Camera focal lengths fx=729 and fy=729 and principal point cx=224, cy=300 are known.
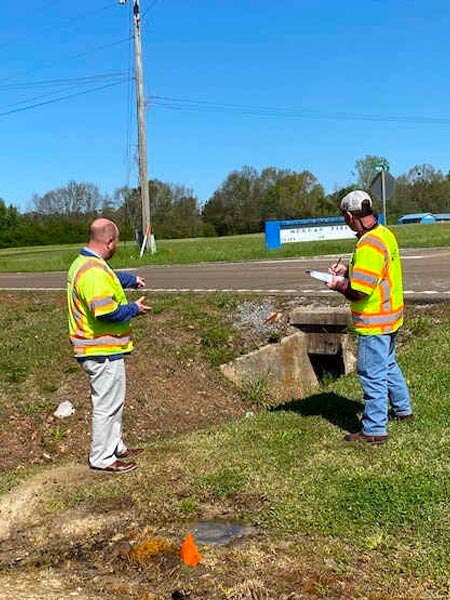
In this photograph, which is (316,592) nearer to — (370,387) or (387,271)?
(370,387)

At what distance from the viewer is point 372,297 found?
542 cm

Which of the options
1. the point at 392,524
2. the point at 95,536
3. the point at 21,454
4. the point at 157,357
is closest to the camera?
the point at 392,524

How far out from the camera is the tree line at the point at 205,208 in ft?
285

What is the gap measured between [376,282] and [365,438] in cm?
120

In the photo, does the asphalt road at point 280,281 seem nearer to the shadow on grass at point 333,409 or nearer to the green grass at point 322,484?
the shadow on grass at point 333,409

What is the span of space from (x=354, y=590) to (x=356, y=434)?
2.19 metres

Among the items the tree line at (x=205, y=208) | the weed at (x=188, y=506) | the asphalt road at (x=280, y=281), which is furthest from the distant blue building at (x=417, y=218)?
the weed at (x=188, y=506)

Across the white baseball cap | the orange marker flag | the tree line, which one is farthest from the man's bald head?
the tree line

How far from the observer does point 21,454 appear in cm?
786

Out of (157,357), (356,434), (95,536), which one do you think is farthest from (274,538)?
(157,357)

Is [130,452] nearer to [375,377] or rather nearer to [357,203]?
[375,377]

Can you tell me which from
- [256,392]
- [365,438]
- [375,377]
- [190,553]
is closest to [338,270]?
[375,377]

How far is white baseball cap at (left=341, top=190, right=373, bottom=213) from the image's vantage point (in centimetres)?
531

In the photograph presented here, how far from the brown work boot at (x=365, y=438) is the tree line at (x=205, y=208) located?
81.1m
